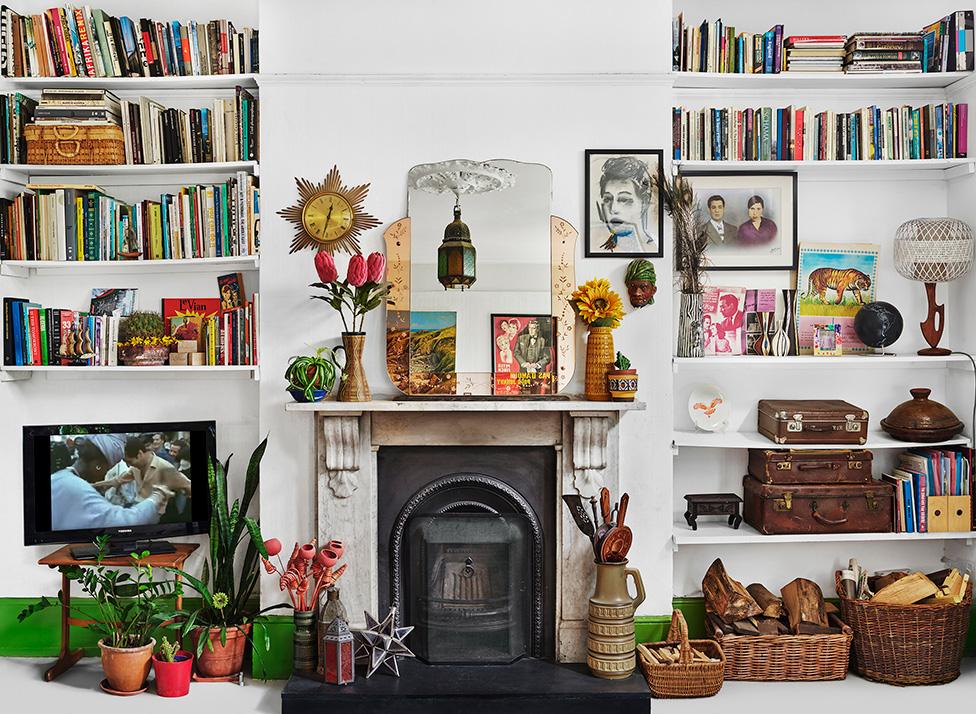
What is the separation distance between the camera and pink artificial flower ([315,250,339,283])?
3.29 meters

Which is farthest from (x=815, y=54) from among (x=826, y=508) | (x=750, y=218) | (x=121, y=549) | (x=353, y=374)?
(x=121, y=549)

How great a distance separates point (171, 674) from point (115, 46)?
2631 mm

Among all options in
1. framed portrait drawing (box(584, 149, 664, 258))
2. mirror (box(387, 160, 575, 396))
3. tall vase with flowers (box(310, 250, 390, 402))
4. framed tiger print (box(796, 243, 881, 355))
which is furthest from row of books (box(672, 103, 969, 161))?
tall vase with flowers (box(310, 250, 390, 402))

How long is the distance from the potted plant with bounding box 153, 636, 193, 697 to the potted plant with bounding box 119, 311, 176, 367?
1165 millimetres

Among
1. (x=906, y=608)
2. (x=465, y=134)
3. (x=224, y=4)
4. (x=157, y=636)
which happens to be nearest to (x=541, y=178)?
(x=465, y=134)

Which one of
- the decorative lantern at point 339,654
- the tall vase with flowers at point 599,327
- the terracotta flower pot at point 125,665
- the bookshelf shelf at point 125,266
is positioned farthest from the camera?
the bookshelf shelf at point 125,266

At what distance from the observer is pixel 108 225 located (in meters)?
3.70

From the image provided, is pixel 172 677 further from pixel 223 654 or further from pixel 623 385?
pixel 623 385

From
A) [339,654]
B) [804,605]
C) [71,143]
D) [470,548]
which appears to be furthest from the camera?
[71,143]

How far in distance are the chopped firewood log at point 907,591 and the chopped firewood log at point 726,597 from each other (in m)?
0.50

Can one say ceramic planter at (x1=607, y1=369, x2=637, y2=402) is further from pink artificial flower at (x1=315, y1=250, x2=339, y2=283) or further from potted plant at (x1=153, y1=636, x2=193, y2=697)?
potted plant at (x1=153, y1=636, x2=193, y2=697)

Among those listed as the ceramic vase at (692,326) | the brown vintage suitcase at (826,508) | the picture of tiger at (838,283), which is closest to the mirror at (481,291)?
the ceramic vase at (692,326)

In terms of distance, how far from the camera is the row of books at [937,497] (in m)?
3.67

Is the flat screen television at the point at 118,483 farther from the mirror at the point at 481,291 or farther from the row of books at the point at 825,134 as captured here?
the row of books at the point at 825,134
